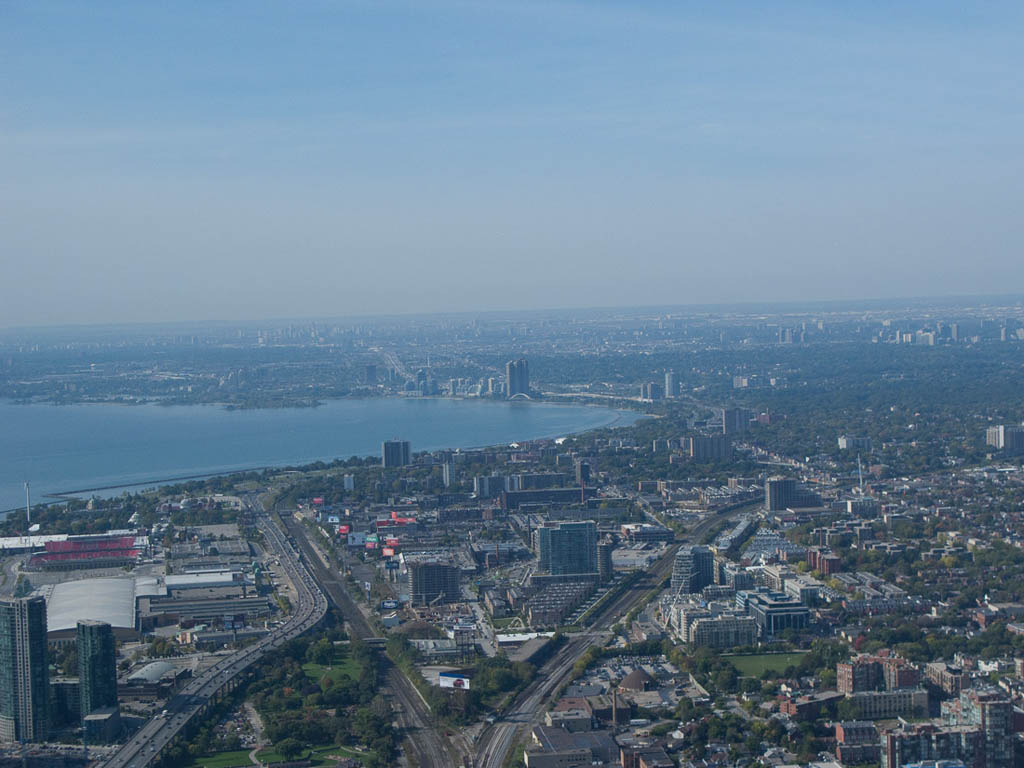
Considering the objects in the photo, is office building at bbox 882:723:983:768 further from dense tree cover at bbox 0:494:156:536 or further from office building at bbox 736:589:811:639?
dense tree cover at bbox 0:494:156:536

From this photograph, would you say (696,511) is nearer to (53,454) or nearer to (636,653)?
(636,653)

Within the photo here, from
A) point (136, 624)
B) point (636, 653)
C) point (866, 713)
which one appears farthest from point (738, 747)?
point (136, 624)

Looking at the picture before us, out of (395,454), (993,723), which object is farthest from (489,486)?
(993,723)

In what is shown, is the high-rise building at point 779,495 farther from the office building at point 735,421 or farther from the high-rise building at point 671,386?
the high-rise building at point 671,386

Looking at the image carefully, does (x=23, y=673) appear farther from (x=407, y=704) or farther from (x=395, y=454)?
(x=395, y=454)

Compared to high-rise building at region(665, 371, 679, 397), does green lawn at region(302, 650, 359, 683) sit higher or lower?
lower

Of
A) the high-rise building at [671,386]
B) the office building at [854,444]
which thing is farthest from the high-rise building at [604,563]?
the high-rise building at [671,386]

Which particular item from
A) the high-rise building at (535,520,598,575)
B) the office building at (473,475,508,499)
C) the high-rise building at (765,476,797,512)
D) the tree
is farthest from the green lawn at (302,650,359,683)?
the office building at (473,475,508,499)
